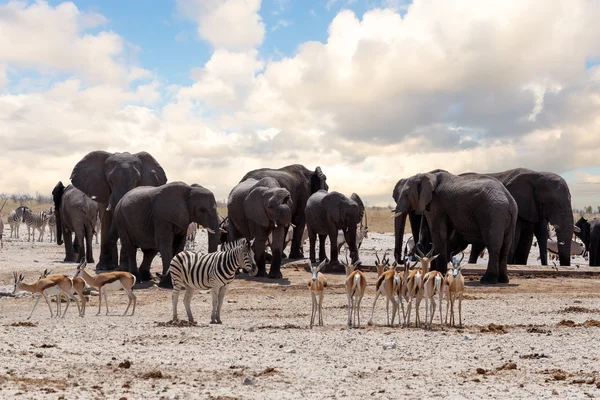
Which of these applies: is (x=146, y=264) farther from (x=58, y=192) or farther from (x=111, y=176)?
(x=58, y=192)

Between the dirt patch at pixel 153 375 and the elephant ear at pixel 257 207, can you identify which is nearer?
the dirt patch at pixel 153 375

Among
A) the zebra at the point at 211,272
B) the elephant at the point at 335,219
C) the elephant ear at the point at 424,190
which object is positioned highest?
the elephant ear at the point at 424,190

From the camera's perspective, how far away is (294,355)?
33.7 ft

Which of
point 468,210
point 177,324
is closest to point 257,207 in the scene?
point 468,210

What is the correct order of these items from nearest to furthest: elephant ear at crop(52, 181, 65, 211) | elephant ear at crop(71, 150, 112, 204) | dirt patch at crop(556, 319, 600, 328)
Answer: dirt patch at crop(556, 319, 600, 328) < elephant ear at crop(71, 150, 112, 204) < elephant ear at crop(52, 181, 65, 211)

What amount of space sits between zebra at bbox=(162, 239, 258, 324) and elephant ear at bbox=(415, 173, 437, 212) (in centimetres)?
987

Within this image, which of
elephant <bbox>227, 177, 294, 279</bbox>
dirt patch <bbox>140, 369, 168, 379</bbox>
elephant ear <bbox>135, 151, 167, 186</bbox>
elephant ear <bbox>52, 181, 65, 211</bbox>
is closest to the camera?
dirt patch <bbox>140, 369, 168, 379</bbox>

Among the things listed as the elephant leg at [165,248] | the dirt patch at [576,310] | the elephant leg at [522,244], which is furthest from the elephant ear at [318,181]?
the dirt patch at [576,310]

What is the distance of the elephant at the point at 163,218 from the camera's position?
20.0 meters

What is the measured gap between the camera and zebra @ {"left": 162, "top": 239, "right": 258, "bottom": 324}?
534 inches

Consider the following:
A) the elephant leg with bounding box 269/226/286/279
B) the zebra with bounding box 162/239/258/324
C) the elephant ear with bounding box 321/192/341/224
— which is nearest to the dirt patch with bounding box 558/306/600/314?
the zebra with bounding box 162/239/258/324

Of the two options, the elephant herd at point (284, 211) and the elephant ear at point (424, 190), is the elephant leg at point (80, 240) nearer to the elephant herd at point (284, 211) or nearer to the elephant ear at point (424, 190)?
the elephant herd at point (284, 211)

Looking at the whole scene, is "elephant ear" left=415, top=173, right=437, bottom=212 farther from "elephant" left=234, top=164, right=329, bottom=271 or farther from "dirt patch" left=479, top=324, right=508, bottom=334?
"dirt patch" left=479, top=324, right=508, bottom=334

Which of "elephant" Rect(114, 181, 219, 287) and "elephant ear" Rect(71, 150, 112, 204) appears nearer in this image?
"elephant" Rect(114, 181, 219, 287)
